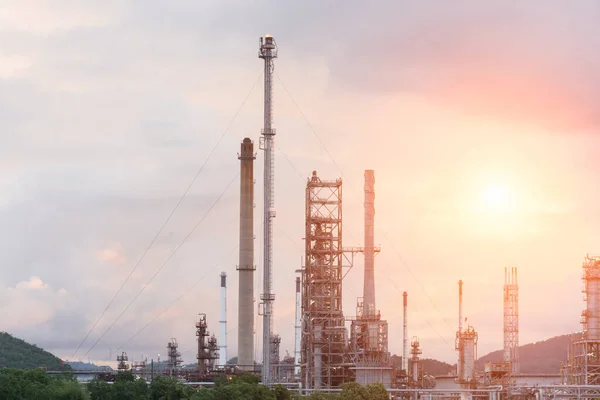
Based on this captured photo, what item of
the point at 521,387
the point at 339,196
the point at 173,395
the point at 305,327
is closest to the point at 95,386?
the point at 173,395

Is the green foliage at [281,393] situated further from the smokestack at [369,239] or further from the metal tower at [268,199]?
the smokestack at [369,239]

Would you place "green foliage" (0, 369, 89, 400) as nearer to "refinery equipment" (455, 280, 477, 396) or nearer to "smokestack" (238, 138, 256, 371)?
"smokestack" (238, 138, 256, 371)

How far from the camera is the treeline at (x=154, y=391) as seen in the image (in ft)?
267

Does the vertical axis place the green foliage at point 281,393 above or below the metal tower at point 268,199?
below

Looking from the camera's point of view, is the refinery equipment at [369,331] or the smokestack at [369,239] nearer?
the refinery equipment at [369,331]

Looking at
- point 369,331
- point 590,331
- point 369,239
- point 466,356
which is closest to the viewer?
point 369,331

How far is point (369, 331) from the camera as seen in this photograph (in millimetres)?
103000

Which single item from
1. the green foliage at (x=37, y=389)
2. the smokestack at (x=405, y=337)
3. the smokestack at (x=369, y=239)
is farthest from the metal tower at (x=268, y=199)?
the smokestack at (x=405, y=337)

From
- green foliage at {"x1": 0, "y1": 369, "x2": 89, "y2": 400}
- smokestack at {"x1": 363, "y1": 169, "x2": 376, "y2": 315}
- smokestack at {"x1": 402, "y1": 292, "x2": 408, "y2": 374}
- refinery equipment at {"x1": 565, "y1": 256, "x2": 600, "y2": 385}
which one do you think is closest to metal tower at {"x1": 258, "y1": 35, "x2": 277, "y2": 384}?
green foliage at {"x1": 0, "y1": 369, "x2": 89, "y2": 400}

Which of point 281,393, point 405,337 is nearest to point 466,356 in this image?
point 405,337

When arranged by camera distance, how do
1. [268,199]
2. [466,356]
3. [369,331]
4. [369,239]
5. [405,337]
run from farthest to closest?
[405,337], [466,356], [369,239], [369,331], [268,199]

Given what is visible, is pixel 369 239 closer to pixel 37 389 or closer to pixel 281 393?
pixel 281 393

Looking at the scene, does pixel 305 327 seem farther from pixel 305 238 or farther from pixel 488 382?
pixel 488 382

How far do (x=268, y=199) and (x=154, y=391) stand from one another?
843 inches
